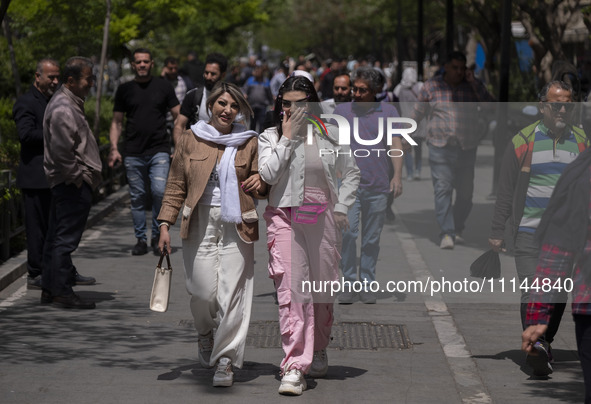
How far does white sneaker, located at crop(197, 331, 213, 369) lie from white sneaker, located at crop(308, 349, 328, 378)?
2.02 ft

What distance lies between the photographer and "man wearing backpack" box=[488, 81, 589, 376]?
23.4ft

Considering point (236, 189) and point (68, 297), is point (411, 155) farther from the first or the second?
point (236, 189)

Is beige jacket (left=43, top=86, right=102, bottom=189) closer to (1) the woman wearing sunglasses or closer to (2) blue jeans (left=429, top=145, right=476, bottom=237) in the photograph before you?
(1) the woman wearing sunglasses

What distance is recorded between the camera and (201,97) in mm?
11016

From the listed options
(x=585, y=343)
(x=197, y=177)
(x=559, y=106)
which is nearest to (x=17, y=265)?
(x=197, y=177)

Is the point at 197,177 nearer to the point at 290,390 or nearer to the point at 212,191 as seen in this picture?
the point at 212,191

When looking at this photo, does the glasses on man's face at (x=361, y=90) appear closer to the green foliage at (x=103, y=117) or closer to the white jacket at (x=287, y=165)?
the white jacket at (x=287, y=165)

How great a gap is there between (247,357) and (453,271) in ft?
11.8

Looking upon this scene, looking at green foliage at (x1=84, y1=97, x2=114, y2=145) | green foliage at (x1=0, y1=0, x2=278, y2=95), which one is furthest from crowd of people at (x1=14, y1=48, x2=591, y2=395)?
green foliage at (x1=0, y1=0, x2=278, y2=95)

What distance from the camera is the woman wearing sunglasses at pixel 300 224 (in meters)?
6.48

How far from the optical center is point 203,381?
6734 mm

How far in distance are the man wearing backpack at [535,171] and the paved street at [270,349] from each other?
22.5 inches

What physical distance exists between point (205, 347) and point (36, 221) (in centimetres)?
322

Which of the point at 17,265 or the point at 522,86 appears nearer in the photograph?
the point at 17,265
